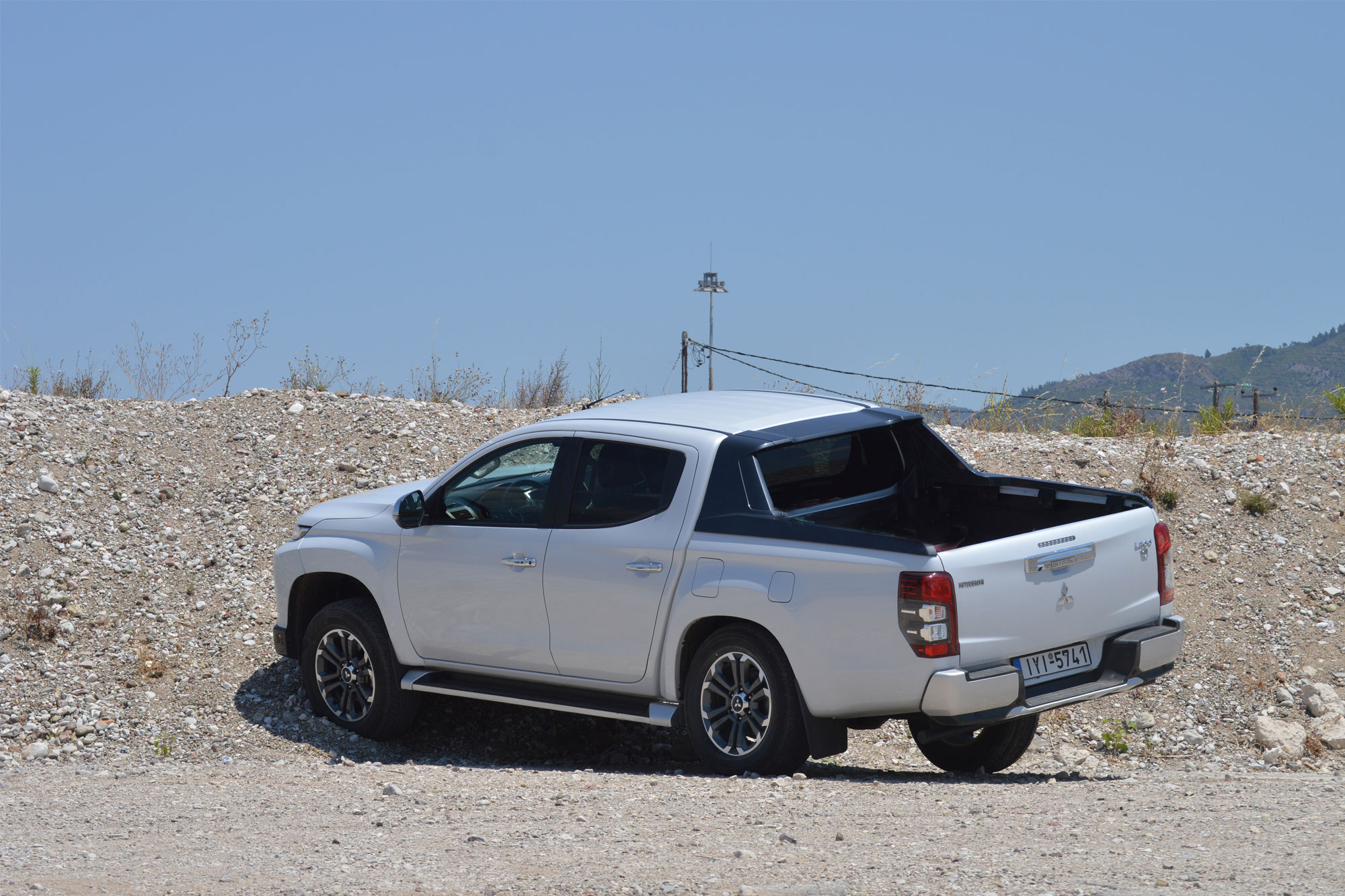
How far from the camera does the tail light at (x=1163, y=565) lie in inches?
259

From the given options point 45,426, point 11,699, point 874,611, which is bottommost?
point 11,699

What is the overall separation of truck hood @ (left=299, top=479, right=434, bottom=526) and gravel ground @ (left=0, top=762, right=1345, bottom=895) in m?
1.76

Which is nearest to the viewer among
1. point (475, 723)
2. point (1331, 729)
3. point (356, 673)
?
point (356, 673)

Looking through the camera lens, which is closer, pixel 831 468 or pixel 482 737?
pixel 831 468

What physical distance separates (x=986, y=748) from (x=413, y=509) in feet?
11.9

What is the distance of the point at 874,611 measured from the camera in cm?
577

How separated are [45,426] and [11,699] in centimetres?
516

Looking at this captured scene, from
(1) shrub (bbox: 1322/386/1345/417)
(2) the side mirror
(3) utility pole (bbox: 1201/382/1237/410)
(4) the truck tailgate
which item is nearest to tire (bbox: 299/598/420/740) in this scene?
(2) the side mirror

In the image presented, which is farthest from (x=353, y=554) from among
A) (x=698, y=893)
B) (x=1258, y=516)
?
(x=1258, y=516)

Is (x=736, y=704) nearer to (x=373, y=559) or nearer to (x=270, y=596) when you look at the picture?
(x=373, y=559)

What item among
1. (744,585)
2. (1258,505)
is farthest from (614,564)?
(1258,505)

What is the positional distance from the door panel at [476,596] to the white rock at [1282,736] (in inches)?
213

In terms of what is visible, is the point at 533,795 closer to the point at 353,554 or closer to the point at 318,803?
the point at 318,803

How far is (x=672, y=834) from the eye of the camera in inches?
207
